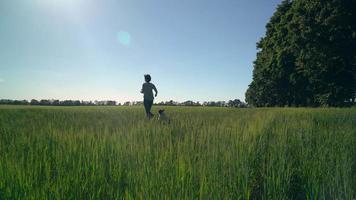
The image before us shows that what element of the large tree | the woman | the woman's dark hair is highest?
the large tree

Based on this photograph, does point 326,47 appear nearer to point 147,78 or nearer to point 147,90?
point 147,78

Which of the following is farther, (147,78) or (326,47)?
(326,47)

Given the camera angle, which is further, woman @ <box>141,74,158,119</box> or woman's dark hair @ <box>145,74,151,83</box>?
woman's dark hair @ <box>145,74,151,83</box>

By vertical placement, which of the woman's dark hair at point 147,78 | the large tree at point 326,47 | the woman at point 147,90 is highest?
the large tree at point 326,47

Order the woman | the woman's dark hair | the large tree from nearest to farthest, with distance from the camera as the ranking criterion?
the woman
the woman's dark hair
the large tree

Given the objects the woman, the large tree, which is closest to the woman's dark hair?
the woman

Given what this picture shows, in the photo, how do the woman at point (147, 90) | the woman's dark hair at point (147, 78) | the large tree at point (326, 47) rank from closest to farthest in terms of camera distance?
the woman at point (147, 90)
the woman's dark hair at point (147, 78)
the large tree at point (326, 47)

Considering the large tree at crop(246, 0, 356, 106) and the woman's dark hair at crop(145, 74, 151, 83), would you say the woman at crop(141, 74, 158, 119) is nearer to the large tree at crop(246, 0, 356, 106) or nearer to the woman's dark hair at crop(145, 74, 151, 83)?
the woman's dark hair at crop(145, 74, 151, 83)

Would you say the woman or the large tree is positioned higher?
the large tree

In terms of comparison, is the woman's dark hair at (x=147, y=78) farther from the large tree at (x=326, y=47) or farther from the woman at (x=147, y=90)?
the large tree at (x=326, y=47)

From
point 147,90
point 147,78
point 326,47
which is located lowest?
point 147,90

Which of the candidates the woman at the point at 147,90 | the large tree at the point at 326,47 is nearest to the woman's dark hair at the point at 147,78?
the woman at the point at 147,90

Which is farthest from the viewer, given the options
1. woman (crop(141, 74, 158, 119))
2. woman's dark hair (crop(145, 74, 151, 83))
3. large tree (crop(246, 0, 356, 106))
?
large tree (crop(246, 0, 356, 106))

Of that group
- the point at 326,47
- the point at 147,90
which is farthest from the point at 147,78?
the point at 326,47
